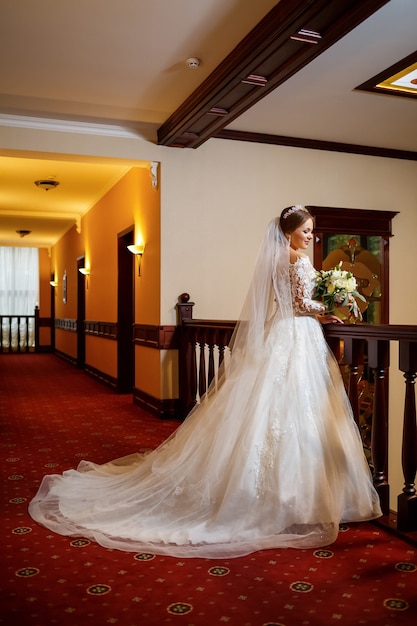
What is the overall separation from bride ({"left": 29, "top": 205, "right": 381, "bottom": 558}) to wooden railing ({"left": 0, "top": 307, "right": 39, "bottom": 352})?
48.9 feet

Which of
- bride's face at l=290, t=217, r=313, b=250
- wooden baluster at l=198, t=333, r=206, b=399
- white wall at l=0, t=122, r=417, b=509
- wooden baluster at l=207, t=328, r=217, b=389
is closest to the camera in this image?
bride's face at l=290, t=217, r=313, b=250

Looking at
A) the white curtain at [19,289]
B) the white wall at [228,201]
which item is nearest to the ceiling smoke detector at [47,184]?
the white wall at [228,201]

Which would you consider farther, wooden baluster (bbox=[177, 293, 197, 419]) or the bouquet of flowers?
wooden baluster (bbox=[177, 293, 197, 419])

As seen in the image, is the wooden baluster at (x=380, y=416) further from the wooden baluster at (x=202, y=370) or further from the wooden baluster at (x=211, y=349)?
the wooden baluster at (x=202, y=370)

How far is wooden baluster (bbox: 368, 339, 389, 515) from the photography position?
3.14 metres

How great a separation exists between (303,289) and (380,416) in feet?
2.68

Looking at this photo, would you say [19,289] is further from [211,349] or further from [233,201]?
[211,349]

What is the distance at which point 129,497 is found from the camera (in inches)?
131

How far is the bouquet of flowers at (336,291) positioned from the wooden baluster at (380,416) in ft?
1.03

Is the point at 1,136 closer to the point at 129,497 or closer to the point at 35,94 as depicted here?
the point at 35,94

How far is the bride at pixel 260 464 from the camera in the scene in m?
2.95

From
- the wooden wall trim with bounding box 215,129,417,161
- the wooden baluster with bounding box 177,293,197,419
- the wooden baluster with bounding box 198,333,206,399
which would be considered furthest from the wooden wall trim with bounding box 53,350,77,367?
the wooden wall trim with bounding box 215,129,417,161

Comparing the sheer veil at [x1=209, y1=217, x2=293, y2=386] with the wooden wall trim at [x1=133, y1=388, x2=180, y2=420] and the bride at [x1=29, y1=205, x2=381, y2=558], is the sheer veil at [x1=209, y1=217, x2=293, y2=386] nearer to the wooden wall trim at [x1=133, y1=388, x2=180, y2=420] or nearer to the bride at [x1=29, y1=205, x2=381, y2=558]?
the bride at [x1=29, y1=205, x2=381, y2=558]

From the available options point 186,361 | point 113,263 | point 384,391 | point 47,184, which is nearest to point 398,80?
point 186,361
